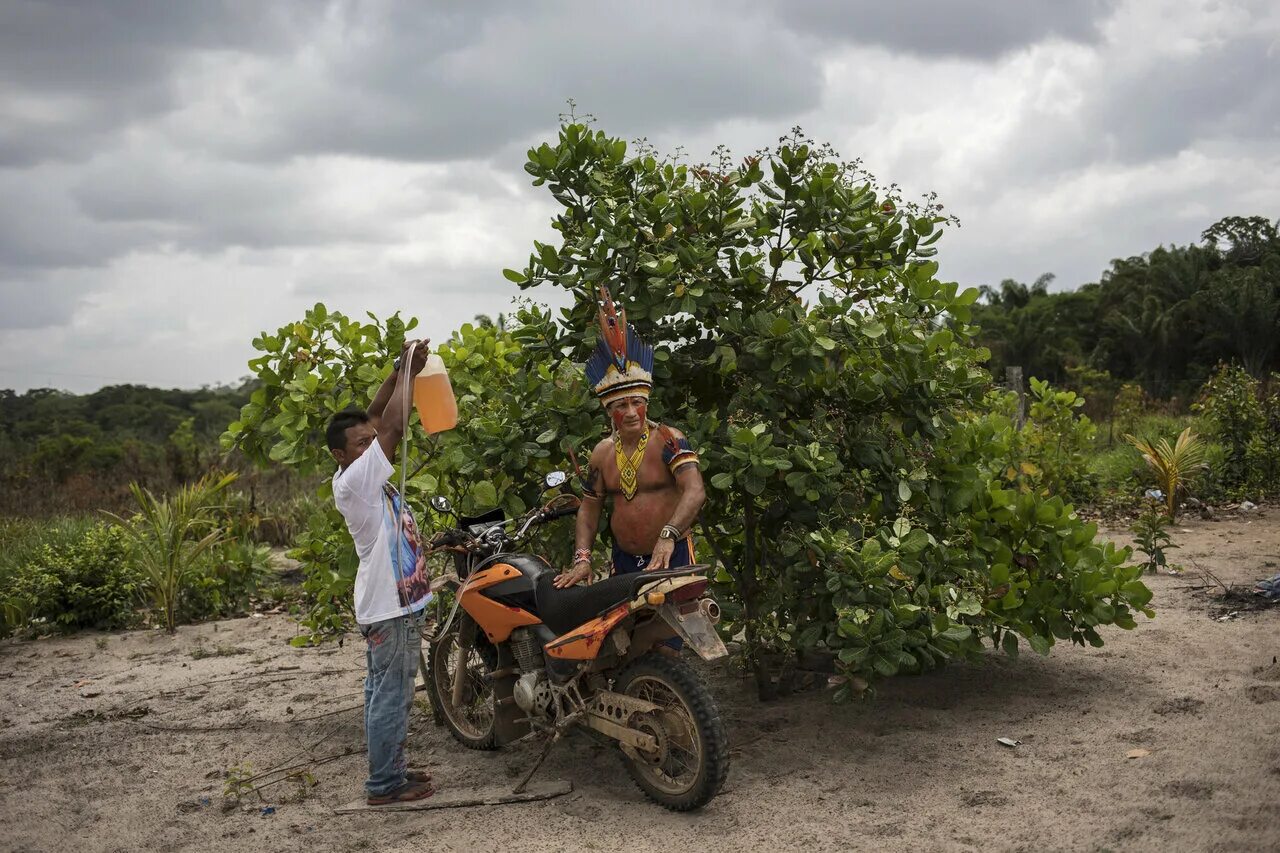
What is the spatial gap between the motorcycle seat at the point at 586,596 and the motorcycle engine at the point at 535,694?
0.77 ft

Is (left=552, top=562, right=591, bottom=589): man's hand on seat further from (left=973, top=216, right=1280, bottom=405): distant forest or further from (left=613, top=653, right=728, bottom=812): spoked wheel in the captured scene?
(left=973, top=216, right=1280, bottom=405): distant forest

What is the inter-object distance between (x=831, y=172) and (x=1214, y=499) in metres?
8.37

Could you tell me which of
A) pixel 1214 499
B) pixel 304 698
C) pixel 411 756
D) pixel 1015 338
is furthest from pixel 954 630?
pixel 1015 338

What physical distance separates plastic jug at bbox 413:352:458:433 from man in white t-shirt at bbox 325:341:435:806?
0.44 feet

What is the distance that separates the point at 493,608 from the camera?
190 inches

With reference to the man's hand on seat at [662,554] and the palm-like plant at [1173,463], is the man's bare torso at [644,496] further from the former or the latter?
the palm-like plant at [1173,463]

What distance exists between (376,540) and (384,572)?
0.45 ft

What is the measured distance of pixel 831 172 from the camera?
5273 millimetres

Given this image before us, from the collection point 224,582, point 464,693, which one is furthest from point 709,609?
point 224,582

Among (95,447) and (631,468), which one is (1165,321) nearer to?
(95,447)

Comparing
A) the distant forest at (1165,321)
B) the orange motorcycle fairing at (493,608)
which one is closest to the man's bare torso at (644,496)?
the orange motorcycle fairing at (493,608)

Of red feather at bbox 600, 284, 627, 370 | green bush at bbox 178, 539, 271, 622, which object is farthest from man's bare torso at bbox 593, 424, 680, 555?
green bush at bbox 178, 539, 271, 622

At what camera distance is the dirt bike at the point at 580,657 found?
164 inches

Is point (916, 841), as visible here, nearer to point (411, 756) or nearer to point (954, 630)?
point (954, 630)
